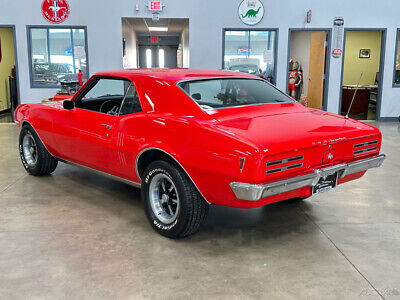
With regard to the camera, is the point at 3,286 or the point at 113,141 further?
the point at 113,141

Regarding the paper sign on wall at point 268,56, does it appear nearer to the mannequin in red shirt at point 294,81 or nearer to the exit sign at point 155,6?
the mannequin in red shirt at point 294,81

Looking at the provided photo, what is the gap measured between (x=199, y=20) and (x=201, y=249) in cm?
828

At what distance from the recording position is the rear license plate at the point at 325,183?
124 inches

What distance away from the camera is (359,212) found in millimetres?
4016

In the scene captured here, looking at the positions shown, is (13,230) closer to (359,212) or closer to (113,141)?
(113,141)

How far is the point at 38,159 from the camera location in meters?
5.04

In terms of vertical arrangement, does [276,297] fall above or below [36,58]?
below

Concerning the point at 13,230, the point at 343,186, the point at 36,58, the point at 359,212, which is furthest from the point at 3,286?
the point at 36,58

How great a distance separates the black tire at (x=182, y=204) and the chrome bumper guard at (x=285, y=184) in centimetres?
43

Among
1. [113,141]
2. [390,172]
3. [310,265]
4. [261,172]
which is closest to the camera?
[261,172]

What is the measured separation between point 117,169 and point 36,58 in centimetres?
792

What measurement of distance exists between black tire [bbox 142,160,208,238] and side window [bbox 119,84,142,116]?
61cm

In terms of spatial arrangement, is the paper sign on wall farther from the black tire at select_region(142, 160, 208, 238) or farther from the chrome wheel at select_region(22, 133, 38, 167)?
the black tire at select_region(142, 160, 208, 238)

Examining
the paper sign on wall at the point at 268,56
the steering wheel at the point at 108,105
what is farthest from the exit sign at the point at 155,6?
the steering wheel at the point at 108,105
